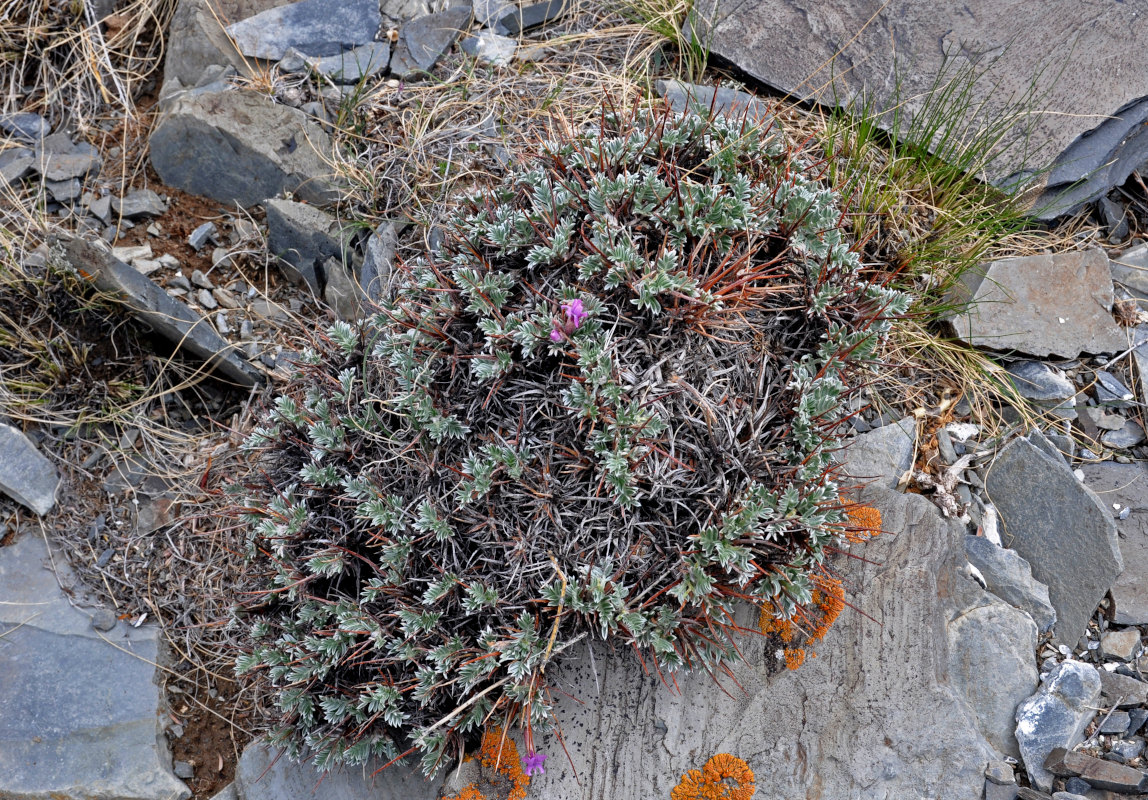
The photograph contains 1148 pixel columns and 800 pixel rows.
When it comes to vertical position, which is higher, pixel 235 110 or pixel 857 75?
pixel 857 75

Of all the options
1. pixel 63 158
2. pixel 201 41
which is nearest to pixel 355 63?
pixel 201 41

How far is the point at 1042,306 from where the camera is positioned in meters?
3.45

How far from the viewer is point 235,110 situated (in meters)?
4.38

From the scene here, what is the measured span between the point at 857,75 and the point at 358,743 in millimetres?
3784

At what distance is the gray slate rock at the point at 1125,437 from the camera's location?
327 cm

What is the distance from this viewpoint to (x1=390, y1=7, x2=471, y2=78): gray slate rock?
15.2 feet

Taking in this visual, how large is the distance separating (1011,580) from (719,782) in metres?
1.35

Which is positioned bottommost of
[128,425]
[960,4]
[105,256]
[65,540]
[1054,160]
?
[65,540]

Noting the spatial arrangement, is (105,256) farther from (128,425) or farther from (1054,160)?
(1054,160)

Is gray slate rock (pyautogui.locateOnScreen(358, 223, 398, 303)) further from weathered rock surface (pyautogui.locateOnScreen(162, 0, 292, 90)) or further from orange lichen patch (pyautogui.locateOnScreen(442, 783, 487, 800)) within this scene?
orange lichen patch (pyautogui.locateOnScreen(442, 783, 487, 800))

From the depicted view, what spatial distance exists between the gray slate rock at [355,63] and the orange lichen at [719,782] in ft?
13.3

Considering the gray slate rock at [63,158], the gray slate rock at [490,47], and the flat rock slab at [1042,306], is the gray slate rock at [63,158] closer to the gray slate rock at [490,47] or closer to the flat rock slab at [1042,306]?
the gray slate rock at [490,47]

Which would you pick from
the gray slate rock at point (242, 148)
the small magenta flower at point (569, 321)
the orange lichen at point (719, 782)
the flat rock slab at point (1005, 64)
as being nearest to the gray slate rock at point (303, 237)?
the gray slate rock at point (242, 148)

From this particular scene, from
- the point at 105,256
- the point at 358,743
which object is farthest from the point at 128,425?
the point at 358,743
